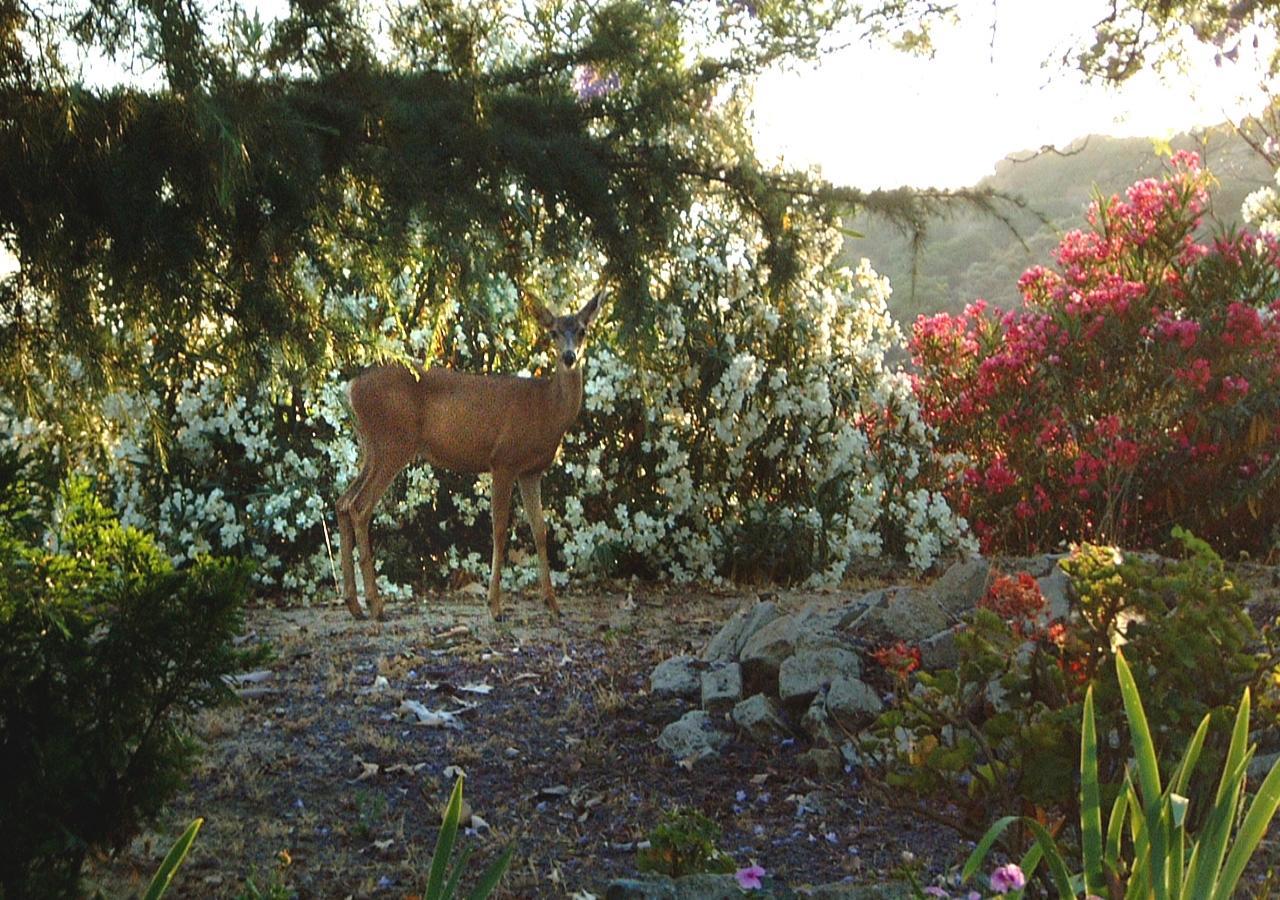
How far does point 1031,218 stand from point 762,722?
2390 cm

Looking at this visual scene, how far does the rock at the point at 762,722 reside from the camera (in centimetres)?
584

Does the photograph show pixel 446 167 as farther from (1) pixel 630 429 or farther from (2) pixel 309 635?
(1) pixel 630 429

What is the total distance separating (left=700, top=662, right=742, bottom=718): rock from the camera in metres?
6.16

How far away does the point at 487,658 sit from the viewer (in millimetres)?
6996

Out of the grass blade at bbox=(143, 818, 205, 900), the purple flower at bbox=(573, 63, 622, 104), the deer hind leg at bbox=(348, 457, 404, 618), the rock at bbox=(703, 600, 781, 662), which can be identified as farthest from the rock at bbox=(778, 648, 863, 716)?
the grass blade at bbox=(143, 818, 205, 900)

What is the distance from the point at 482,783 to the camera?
17.7ft

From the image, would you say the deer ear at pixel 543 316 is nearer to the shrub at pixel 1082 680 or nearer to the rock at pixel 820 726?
the rock at pixel 820 726

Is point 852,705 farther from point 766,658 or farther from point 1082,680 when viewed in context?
point 1082,680

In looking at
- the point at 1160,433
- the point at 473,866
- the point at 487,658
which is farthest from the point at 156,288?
the point at 1160,433

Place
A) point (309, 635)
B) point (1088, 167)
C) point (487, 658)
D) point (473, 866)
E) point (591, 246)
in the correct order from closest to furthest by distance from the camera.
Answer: point (591, 246) < point (473, 866) < point (487, 658) < point (309, 635) < point (1088, 167)

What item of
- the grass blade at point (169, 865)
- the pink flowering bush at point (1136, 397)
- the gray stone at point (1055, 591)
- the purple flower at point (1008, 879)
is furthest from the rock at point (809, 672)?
the pink flowering bush at point (1136, 397)

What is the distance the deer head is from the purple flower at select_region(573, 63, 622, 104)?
3093mm

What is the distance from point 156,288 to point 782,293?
5.91 feet

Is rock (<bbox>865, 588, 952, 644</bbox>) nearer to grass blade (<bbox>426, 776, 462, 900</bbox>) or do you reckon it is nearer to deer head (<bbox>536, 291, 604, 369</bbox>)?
deer head (<bbox>536, 291, 604, 369</bbox>)
